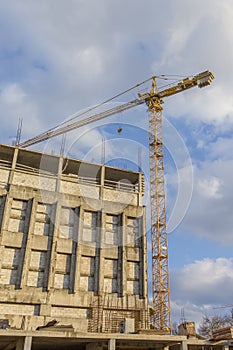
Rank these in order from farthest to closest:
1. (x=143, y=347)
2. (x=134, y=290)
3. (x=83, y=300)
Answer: (x=134, y=290)
(x=83, y=300)
(x=143, y=347)

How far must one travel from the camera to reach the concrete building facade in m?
35.5

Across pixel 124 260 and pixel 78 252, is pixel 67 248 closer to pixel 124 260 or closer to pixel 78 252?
pixel 78 252

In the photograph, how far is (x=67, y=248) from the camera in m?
39.2

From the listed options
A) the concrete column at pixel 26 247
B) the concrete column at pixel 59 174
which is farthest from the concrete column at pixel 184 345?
the concrete column at pixel 59 174

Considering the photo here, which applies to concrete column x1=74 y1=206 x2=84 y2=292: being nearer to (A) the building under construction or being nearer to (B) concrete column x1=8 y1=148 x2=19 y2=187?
(A) the building under construction

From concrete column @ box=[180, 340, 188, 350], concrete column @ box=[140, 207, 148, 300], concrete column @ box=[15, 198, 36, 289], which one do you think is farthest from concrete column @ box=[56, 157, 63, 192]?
concrete column @ box=[180, 340, 188, 350]

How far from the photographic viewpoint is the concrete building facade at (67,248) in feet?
117

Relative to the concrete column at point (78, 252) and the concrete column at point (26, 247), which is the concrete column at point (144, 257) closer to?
the concrete column at point (78, 252)

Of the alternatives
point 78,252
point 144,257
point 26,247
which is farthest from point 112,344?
point 144,257

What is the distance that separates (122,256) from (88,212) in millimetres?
6774

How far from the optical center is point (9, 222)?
38.6 m

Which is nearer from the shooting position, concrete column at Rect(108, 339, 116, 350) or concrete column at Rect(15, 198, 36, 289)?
concrete column at Rect(108, 339, 116, 350)

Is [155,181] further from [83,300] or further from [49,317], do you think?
[49,317]

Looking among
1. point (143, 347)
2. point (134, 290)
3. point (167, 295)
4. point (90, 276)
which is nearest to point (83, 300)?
point (90, 276)
